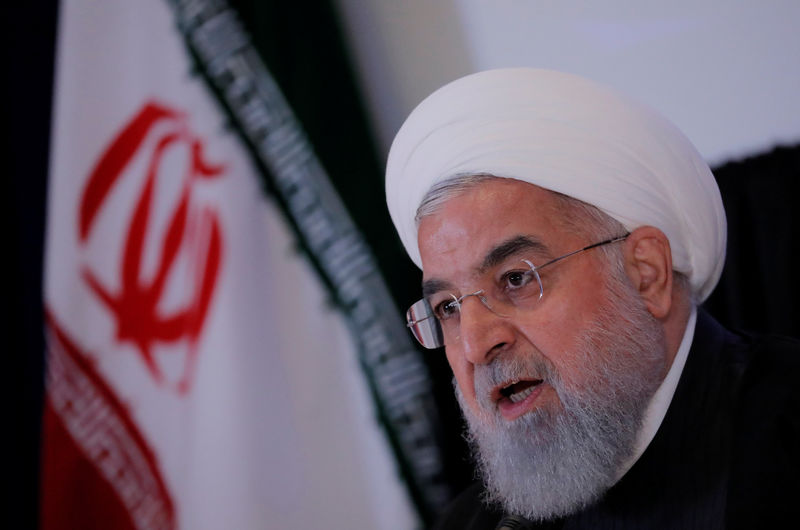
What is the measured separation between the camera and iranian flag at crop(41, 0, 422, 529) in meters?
2.58

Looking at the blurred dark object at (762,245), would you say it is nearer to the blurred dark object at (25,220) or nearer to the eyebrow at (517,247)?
the eyebrow at (517,247)

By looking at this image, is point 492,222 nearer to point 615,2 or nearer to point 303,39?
point 615,2

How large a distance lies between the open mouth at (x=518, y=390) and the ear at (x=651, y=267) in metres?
0.31

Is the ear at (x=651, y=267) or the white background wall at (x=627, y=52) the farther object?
the white background wall at (x=627, y=52)

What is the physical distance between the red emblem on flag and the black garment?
1.51 m

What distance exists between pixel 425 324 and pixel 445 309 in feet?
0.37

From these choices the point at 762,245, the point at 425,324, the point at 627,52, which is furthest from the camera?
the point at 627,52

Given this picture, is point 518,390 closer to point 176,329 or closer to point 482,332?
point 482,332

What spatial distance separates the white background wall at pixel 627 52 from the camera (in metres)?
2.17

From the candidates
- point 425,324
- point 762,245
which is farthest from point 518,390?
point 762,245

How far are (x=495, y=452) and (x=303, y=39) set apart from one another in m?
1.67

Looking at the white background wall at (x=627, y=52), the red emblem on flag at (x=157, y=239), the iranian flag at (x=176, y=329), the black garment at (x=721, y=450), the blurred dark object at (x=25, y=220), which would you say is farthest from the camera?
the blurred dark object at (x=25, y=220)

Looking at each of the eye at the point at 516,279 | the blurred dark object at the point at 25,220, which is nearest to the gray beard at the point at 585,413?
the eye at the point at 516,279

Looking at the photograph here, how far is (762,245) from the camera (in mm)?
2041
